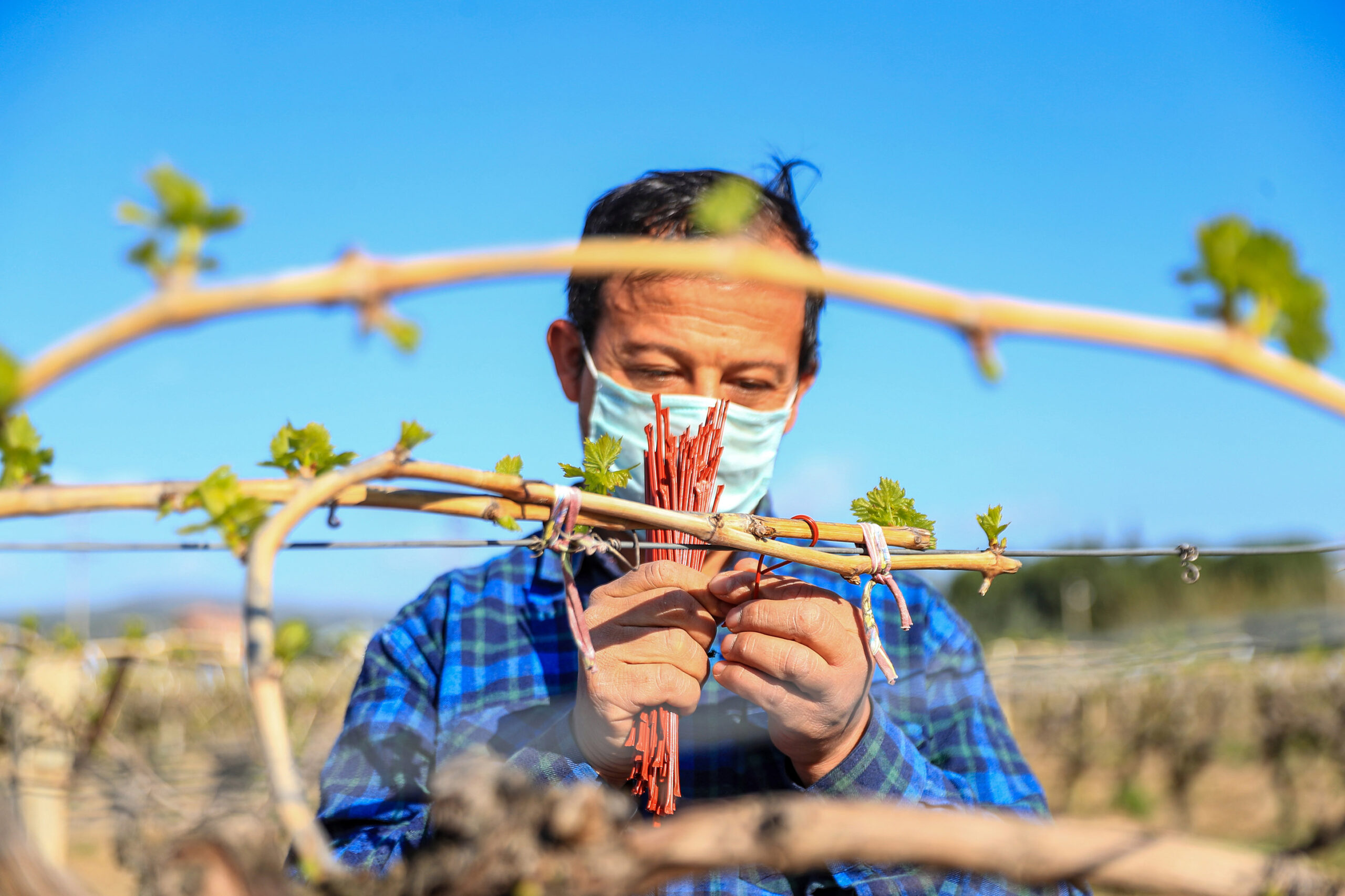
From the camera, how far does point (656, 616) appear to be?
1.21 meters

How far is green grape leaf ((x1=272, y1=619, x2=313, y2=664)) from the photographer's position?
4.56 ft

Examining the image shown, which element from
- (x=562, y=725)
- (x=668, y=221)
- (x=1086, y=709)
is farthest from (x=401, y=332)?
(x=1086, y=709)

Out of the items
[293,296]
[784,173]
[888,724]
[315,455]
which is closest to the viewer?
[293,296]

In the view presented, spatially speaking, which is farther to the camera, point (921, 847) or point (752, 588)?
point (752, 588)

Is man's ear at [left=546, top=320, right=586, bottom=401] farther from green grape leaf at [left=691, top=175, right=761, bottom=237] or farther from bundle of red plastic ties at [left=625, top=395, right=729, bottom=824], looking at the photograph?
green grape leaf at [left=691, top=175, right=761, bottom=237]

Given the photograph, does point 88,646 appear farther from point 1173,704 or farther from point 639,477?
point 1173,704

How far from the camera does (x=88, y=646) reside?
15.4 ft

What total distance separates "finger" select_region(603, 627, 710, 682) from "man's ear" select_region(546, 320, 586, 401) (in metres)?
0.85

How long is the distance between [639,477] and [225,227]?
124 centimetres

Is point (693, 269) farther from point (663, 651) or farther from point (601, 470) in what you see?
point (663, 651)

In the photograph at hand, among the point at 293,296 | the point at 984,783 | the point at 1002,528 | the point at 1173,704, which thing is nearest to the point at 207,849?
the point at 293,296

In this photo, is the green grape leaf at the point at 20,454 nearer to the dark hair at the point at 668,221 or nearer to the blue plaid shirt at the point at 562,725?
the blue plaid shirt at the point at 562,725

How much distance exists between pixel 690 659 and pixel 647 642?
0.06 meters

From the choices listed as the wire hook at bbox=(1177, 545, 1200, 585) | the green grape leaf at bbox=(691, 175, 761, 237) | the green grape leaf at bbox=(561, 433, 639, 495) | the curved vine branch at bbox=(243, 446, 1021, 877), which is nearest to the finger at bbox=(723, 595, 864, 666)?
the curved vine branch at bbox=(243, 446, 1021, 877)
